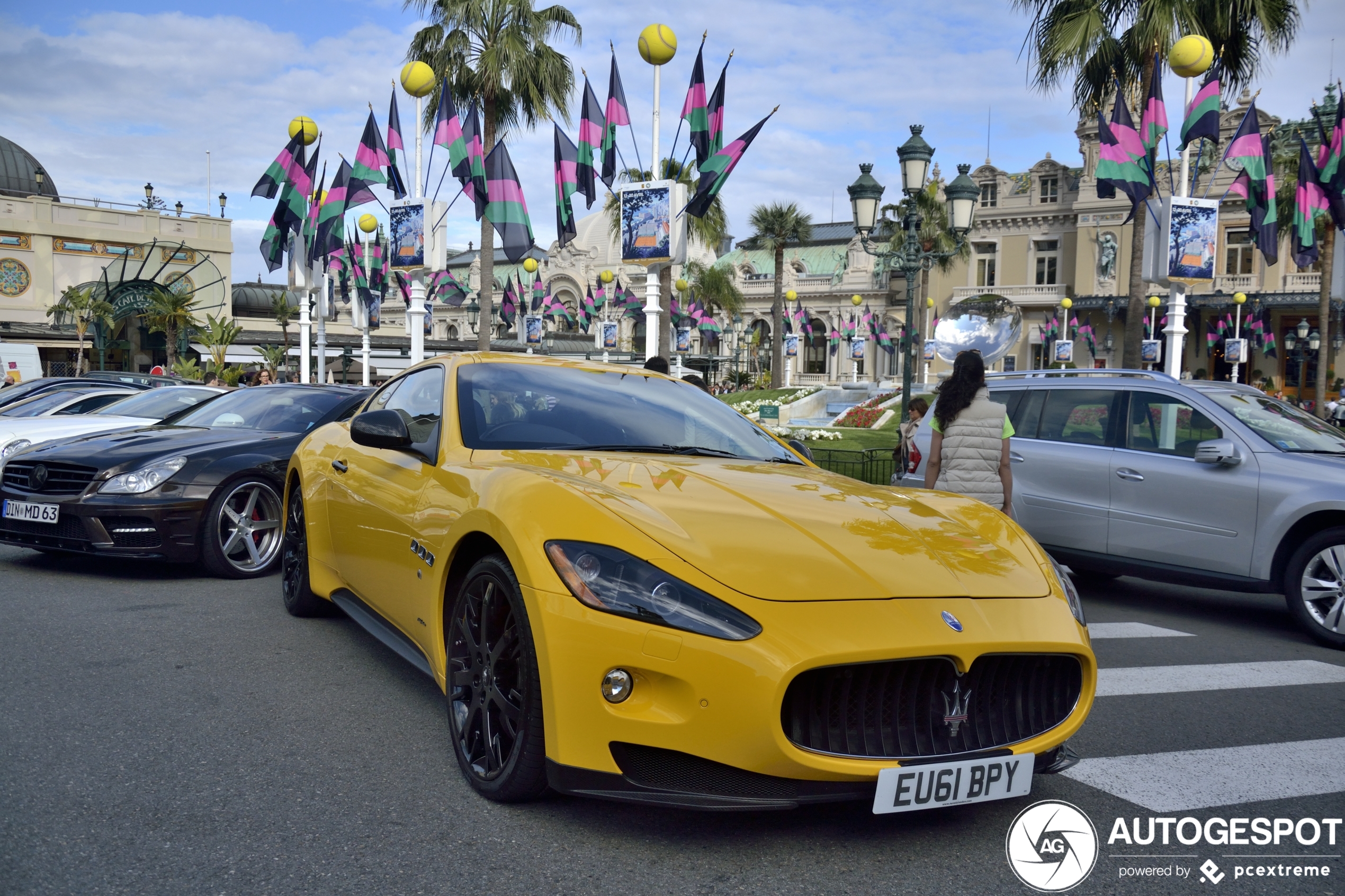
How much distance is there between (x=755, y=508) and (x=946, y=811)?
1092 mm

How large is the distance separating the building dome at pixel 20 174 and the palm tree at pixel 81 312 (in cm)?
938

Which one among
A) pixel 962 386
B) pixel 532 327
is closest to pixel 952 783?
pixel 962 386

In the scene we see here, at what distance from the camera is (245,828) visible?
279cm

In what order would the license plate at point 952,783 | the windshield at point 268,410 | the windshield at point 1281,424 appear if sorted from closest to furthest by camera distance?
the license plate at point 952,783 → the windshield at point 1281,424 → the windshield at point 268,410

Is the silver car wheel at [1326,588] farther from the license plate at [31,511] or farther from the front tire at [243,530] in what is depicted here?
the license plate at [31,511]

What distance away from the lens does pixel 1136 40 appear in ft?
54.6

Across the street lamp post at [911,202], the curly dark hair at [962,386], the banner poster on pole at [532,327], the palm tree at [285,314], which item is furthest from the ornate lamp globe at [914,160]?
the palm tree at [285,314]

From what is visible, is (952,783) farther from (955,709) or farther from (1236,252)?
(1236,252)

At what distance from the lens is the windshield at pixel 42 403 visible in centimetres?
1148

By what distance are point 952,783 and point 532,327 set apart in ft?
142

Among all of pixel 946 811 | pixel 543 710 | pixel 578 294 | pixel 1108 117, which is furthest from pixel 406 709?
pixel 578 294

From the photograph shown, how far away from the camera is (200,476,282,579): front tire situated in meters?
6.49

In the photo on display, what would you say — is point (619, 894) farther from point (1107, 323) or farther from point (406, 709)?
point (1107, 323)

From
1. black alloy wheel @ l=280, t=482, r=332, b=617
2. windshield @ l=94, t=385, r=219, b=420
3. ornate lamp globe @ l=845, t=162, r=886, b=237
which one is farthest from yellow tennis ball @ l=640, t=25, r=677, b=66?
black alloy wheel @ l=280, t=482, r=332, b=617
